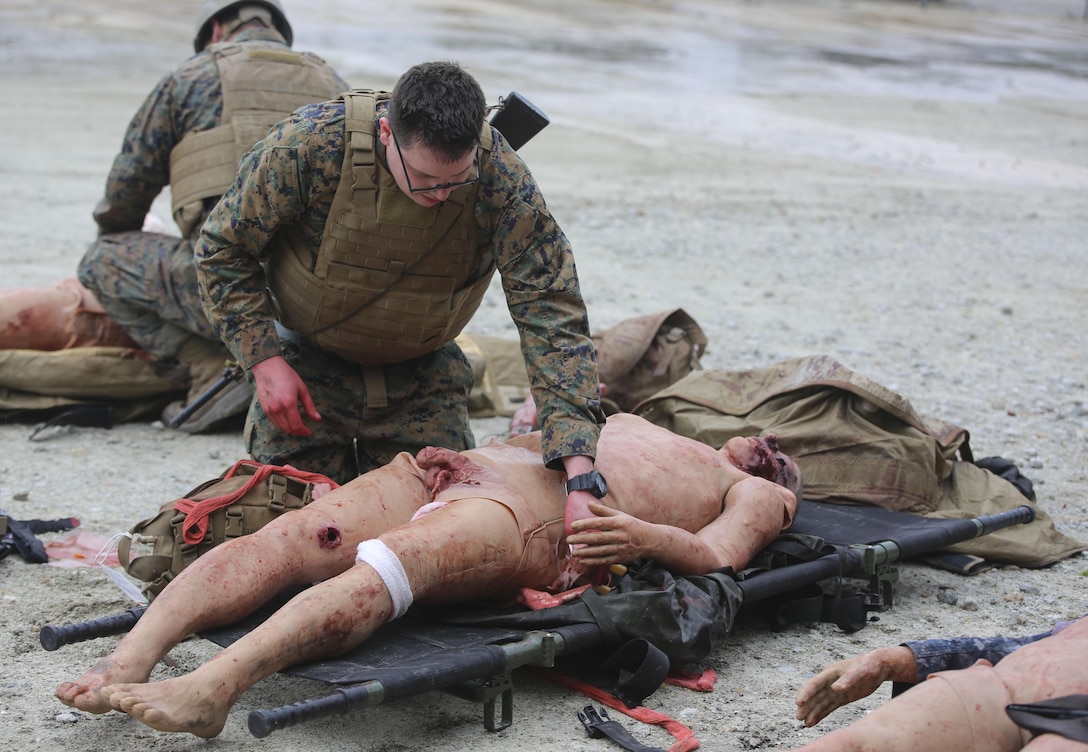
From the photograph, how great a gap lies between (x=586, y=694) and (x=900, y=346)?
13.5ft

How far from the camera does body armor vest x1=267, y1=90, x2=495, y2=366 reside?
3533 mm

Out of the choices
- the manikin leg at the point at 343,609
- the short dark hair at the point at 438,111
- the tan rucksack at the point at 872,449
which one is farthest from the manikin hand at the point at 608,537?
the tan rucksack at the point at 872,449

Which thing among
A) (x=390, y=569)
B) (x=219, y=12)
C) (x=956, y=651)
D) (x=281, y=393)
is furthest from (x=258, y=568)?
(x=219, y=12)

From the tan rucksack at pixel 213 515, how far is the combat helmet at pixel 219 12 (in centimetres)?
272

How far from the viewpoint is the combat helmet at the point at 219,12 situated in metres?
5.56

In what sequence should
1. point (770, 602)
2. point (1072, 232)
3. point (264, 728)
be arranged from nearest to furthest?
point (264, 728) → point (770, 602) → point (1072, 232)

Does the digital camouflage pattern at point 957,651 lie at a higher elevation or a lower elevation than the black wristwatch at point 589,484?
lower

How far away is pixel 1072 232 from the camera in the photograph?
31.5 feet

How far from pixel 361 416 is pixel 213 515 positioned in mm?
757

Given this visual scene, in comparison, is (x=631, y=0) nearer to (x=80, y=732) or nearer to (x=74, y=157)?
(x=74, y=157)

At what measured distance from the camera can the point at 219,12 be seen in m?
5.58

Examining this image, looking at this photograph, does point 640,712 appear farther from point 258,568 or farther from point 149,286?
point 149,286

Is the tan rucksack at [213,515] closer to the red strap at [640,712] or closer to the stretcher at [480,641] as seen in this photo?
the stretcher at [480,641]

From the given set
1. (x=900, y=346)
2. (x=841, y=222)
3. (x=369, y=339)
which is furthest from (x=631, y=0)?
(x=369, y=339)
